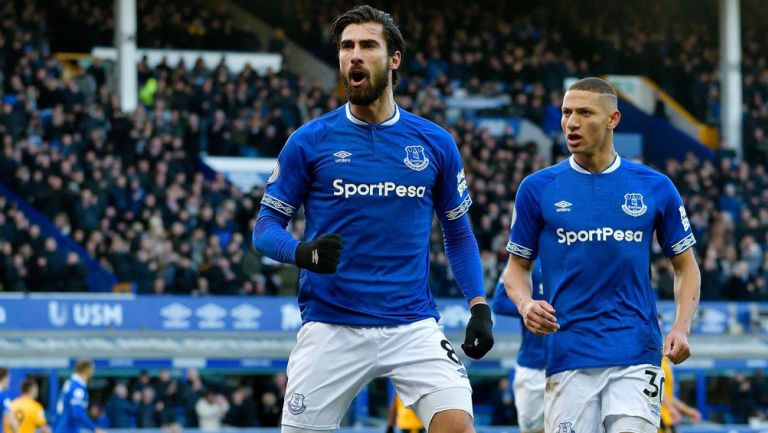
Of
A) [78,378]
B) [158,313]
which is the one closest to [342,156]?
[78,378]

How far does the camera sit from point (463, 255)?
6.59m

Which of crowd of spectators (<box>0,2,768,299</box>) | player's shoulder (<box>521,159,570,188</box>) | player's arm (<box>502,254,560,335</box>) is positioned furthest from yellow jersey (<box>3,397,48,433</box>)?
player's shoulder (<box>521,159,570,188</box>)

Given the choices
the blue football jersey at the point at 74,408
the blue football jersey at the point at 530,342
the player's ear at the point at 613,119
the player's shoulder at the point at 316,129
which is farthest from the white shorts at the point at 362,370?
the blue football jersey at the point at 74,408

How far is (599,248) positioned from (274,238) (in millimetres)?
1780

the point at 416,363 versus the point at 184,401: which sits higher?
the point at 416,363

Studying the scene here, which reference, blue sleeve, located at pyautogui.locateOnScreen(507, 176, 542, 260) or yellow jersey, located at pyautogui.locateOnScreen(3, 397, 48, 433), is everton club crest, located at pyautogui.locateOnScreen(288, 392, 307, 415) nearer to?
blue sleeve, located at pyautogui.locateOnScreen(507, 176, 542, 260)

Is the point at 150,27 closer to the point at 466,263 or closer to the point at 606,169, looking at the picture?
the point at 606,169

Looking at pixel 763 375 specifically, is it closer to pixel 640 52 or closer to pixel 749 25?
pixel 640 52

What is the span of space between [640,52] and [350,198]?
3043 centimetres

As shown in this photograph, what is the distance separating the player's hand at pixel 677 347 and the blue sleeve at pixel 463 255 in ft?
3.20

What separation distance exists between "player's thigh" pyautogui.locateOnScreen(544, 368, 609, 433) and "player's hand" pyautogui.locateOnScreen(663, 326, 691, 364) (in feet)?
1.08

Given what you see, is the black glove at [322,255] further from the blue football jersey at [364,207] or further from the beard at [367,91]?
the beard at [367,91]

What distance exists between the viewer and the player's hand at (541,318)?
22.4 ft

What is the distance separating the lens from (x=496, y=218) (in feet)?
84.5
